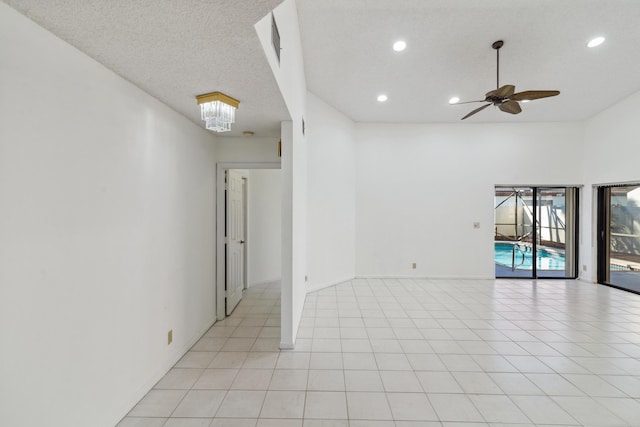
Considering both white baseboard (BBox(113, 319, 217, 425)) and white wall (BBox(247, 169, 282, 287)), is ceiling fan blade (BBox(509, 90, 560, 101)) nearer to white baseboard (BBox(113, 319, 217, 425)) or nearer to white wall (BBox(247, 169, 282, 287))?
white wall (BBox(247, 169, 282, 287))

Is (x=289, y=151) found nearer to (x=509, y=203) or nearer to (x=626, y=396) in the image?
(x=626, y=396)

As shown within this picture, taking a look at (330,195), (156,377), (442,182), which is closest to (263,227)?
(330,195)

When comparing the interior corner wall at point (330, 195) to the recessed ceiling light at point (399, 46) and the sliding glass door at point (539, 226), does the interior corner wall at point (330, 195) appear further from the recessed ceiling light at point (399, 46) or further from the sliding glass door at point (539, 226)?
the sliding glass door at point (539, 226)

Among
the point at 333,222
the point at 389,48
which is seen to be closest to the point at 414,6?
the point at 389,48

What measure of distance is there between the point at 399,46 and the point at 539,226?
4.95 m

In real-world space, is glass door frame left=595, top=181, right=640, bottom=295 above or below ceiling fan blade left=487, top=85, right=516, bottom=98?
below

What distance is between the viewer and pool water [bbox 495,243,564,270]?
609 centimetres

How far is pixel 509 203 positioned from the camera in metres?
6.09

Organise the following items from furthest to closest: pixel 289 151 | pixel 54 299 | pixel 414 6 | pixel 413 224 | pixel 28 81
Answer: pixel 413 224
pixel 414 6
pixel 289 151
pixel 54 299
pixel 28 81

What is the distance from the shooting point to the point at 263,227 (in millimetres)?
5672

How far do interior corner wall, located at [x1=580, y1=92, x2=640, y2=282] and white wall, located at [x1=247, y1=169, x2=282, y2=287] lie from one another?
20.8 ft

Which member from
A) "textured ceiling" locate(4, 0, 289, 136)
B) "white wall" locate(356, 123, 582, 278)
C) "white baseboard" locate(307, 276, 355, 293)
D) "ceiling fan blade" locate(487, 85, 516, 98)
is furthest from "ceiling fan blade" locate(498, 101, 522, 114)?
"white baseboard" locate(307, 276, 355, 293)

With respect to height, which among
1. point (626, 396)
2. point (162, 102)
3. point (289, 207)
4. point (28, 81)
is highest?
point (162, 102)

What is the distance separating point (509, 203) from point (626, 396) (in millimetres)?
4586
